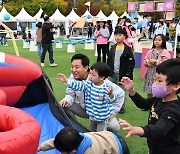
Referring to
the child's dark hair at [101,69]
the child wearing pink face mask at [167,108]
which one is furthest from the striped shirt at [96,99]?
the child wearing pink face mask at [167,108]

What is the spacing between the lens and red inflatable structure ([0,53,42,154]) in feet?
5.95

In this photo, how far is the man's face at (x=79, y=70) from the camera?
3.22m

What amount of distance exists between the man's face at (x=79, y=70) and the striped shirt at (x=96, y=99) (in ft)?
0.56

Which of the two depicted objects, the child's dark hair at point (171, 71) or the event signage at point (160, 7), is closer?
the child's dark hair at point (171, 71)

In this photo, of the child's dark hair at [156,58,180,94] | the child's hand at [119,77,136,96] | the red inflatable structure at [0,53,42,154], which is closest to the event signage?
the red inflatable structure at [0,53,42,154]

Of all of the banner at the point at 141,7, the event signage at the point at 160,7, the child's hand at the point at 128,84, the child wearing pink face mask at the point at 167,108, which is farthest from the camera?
the banner at the point at 141,7

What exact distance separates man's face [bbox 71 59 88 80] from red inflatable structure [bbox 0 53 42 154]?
1.83 ft

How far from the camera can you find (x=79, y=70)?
3.24 meters

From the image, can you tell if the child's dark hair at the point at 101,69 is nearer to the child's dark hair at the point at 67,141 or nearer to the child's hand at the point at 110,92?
the child's hand at the point at 110,92

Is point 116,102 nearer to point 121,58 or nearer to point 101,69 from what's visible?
point 101,69

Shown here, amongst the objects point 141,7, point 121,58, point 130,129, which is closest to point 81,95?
point 121,58

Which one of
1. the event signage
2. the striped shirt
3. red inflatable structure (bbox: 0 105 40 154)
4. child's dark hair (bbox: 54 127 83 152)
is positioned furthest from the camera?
the event signage

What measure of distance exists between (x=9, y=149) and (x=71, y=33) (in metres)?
25.0

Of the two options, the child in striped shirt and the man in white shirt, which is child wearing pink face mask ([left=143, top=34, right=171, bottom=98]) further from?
the child in striped shirt
